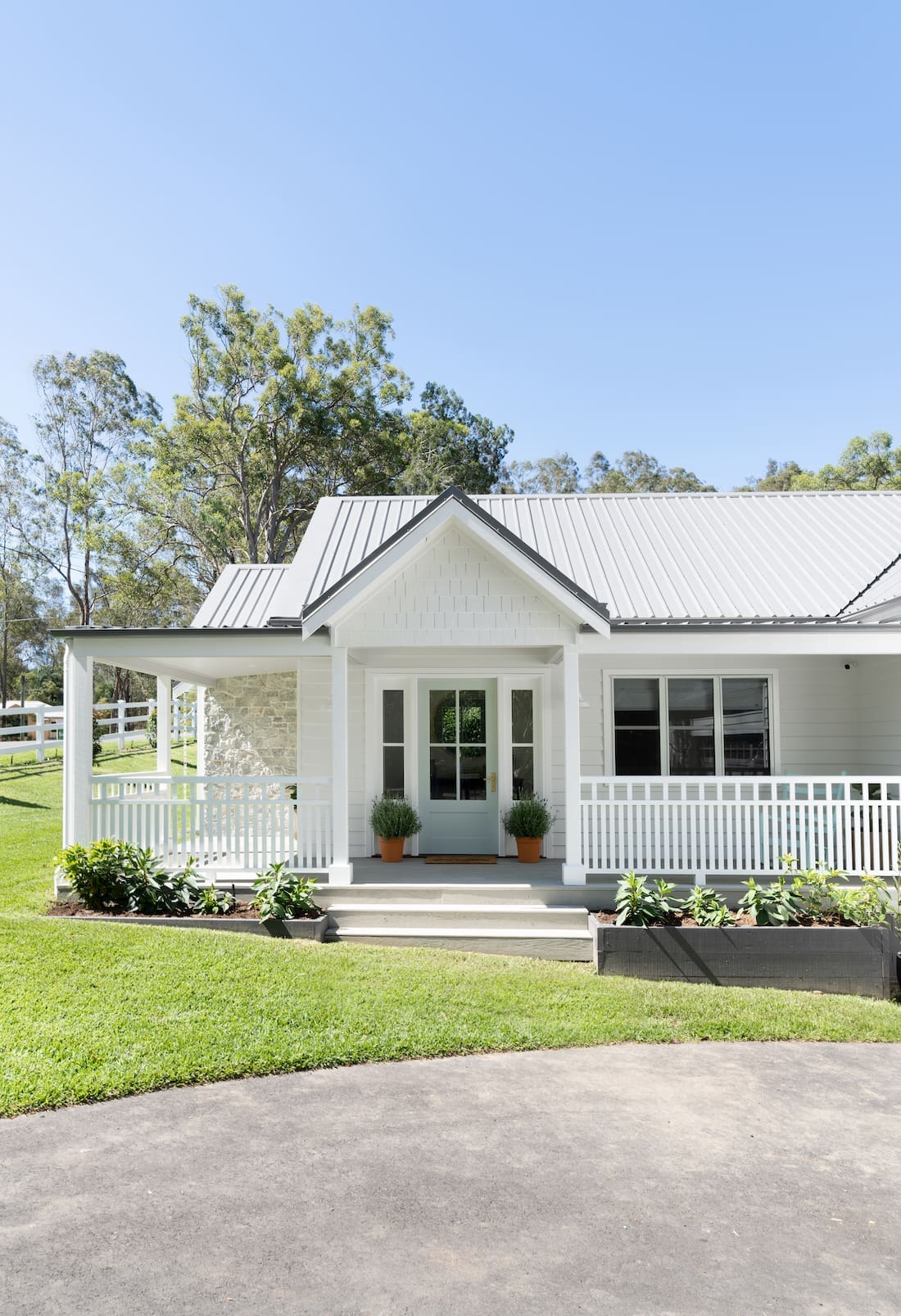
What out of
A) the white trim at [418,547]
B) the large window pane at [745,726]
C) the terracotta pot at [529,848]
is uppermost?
the white trim at [418,547]

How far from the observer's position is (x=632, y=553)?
12.2 m

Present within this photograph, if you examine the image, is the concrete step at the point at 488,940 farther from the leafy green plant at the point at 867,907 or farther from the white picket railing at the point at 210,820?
the leafy green plant at the point at 867,907

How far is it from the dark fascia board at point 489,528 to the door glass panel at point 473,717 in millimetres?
2861

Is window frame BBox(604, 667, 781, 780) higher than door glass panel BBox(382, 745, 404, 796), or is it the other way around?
window frame BBox(604, 667, 781, 780)

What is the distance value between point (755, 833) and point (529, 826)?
9.24ft

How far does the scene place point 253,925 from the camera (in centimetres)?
840

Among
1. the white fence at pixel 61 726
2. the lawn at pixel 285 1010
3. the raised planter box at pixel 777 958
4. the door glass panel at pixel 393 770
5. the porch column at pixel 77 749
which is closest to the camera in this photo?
the lawn at pixel 285 1010

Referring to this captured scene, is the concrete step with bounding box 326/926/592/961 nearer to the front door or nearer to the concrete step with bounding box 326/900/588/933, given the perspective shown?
the concrete step with bounding box 326/900/588/933

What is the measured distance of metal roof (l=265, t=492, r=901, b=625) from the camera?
11.1 metres

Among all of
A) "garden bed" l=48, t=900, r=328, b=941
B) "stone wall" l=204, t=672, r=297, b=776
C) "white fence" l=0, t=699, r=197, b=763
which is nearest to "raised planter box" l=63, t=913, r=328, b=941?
"garden bed" l=48, t=900, r=328, b=941

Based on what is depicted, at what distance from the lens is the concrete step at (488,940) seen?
8438 millimetres

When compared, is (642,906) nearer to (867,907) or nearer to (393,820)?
(867,907)

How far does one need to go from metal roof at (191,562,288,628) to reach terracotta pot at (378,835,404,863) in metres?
3.23

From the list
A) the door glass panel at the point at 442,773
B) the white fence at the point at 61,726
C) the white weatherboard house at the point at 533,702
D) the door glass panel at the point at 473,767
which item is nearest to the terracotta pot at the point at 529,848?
the white weatherboard house at the point at 533,702
